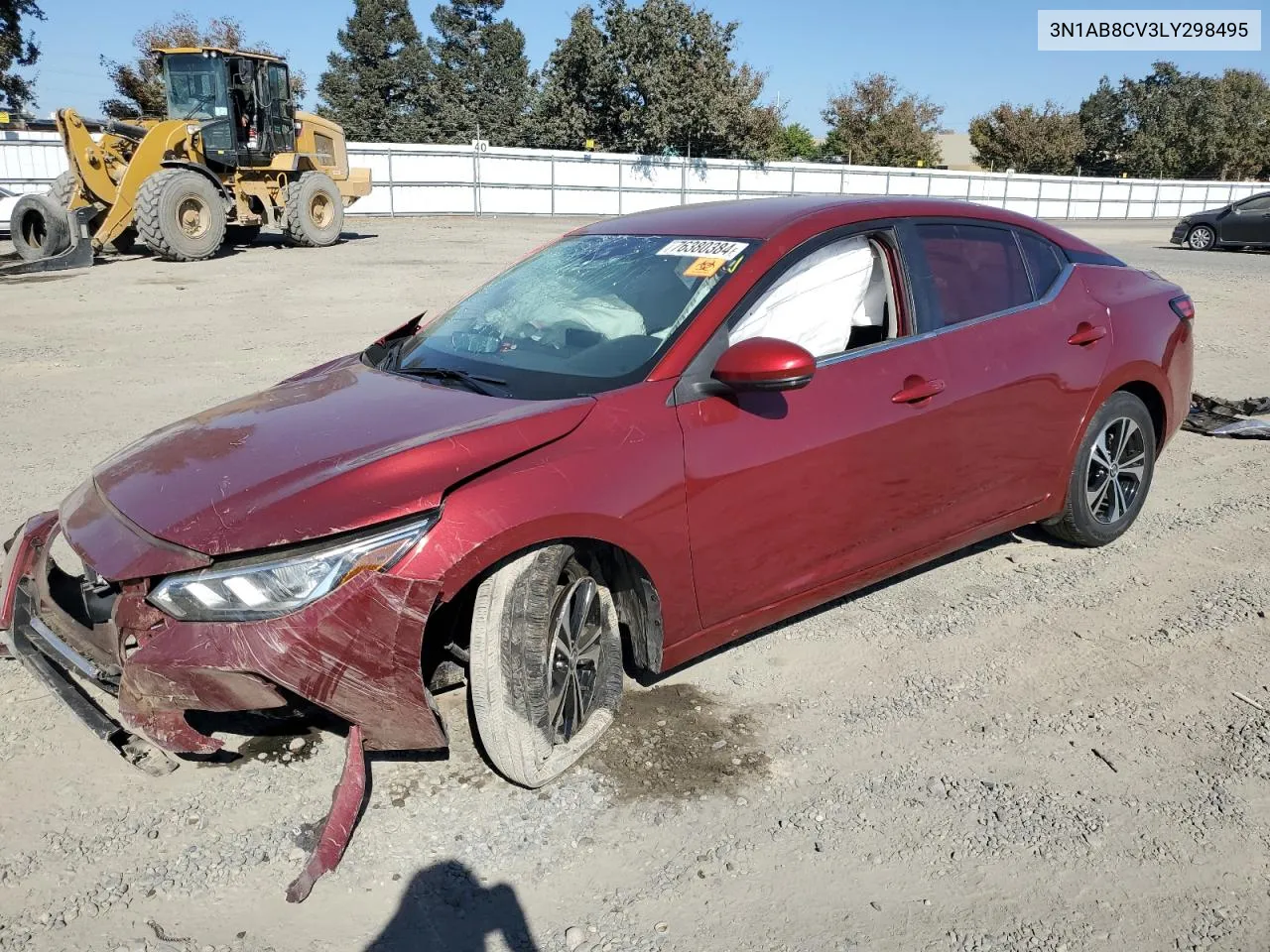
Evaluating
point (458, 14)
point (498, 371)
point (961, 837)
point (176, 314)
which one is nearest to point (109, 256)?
point (176, 314)

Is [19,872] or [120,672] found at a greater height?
[120,672]

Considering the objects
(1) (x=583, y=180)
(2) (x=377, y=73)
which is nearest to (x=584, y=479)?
(1) (x=583, y=180)

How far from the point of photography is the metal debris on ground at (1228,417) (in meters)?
6.79

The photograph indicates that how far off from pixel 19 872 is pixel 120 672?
1.79 ft

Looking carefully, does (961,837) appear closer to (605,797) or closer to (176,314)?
(605,797)

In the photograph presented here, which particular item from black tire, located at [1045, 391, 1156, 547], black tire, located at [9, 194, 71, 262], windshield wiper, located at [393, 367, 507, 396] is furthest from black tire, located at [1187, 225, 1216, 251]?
windshield wiper, located at [393, 367, 507, 396]

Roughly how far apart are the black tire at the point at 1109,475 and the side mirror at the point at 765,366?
1.95 m

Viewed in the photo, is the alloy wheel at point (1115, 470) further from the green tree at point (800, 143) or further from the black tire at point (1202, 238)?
the green tree at point (800, 143)

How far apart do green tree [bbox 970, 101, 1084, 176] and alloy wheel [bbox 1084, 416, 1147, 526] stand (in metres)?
57.6

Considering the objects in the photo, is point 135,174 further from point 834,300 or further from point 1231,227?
point 1231,227

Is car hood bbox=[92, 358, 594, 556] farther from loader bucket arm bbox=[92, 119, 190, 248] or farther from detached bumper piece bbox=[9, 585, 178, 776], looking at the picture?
loader bucket arm bbox=[92, 119, 190, 248]

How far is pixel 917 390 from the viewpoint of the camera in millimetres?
3652

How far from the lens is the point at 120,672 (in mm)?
2693

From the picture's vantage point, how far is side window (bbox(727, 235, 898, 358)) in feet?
11.7
